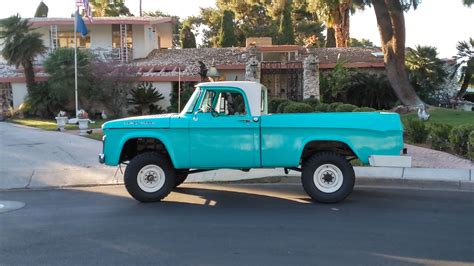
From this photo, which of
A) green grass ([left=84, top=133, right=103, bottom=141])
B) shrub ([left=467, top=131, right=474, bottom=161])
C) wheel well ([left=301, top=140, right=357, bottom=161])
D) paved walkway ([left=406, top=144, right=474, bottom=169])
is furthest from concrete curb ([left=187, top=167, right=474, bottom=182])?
green grass ([left=84, top=133, right=103, bottom=141])

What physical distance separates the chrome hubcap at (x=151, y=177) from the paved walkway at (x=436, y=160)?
6.07 meters

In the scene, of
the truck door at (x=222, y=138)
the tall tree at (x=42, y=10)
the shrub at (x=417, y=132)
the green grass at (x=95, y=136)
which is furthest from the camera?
the tall tree at (x=42, y=10)

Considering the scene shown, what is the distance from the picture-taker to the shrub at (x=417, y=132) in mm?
14727

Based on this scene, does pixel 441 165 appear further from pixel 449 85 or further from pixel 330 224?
pixel 449 85

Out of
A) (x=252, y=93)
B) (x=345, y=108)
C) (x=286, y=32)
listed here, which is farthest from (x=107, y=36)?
(x=252, y=93)

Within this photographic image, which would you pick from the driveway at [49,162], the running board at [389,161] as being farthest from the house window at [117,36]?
the running board at [389,161]

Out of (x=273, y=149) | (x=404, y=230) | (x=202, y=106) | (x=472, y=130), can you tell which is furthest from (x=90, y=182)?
(x=472, y=130)

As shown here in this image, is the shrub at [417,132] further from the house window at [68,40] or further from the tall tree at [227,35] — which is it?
the tall tree at [227,35]

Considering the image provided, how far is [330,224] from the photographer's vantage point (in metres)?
6.98

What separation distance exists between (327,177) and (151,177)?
2.89m

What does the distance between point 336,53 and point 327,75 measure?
4.56 meters

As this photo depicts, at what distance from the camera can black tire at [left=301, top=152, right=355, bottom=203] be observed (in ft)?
27.5

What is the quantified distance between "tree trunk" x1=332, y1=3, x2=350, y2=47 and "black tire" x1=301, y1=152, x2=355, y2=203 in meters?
26.8

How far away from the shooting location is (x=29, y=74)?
92.0 ft
